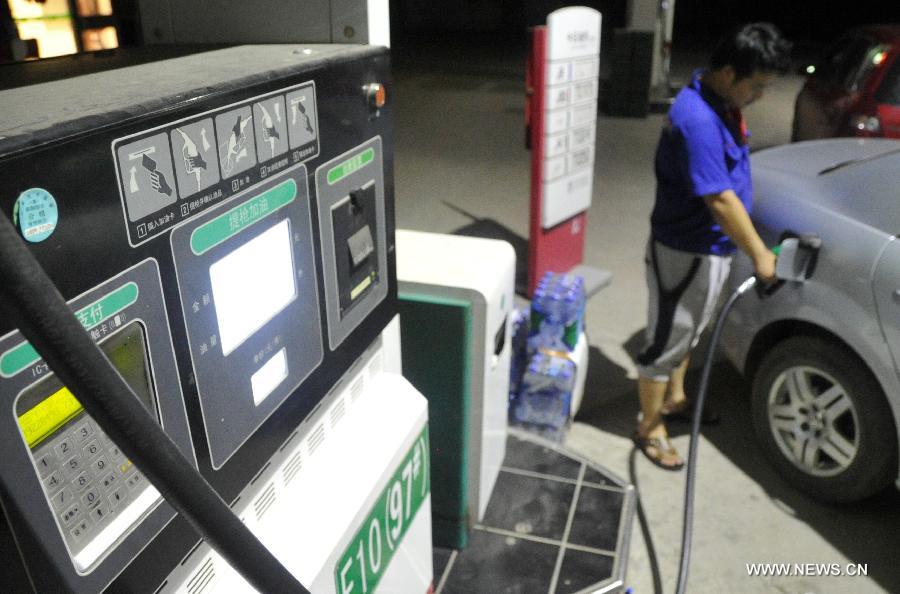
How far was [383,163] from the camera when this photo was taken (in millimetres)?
1525

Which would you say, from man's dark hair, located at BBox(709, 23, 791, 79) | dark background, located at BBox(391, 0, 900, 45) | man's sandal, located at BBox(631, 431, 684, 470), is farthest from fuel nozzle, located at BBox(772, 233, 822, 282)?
dark background, located at BBox(391, 0, 900, 45)

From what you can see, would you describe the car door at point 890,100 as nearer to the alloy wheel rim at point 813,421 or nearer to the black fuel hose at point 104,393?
the alloy wheel rim at point 813,421

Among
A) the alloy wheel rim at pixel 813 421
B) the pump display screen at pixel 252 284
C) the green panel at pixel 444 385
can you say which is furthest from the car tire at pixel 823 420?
the pump display screen at pixel 252 284

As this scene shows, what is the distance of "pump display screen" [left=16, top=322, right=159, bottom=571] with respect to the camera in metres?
0.75

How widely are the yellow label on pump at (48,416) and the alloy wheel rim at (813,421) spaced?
8.95 ft

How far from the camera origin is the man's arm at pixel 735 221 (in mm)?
2711

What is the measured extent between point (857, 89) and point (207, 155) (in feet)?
18.8

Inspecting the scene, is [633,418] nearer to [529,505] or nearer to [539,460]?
[539,460]

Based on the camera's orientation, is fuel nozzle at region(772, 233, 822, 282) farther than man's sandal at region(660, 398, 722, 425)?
No

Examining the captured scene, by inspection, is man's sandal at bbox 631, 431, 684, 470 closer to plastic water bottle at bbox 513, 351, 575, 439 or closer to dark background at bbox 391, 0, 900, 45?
plastic water bottle at bbox 513, 351, 575, 439

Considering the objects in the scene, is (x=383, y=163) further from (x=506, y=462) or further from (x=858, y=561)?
(x=858, y=561)

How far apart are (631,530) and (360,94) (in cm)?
204

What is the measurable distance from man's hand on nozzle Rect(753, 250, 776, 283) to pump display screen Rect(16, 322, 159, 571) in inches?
95.7

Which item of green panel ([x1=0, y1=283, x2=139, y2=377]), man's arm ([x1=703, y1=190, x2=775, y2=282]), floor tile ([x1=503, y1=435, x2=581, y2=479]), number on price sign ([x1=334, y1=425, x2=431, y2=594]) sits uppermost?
green panel ([x1=0, y1=283, x2=139, y2=377])
